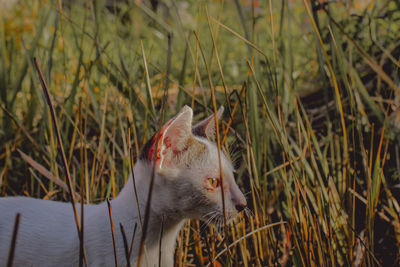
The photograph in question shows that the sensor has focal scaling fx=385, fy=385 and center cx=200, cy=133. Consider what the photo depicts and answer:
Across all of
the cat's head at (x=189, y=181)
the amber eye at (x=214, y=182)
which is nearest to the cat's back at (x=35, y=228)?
the cat's head at (x=189, y=181)

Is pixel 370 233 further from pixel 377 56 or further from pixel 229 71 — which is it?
pixel 229 71

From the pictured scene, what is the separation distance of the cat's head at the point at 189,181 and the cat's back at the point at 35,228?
29cm

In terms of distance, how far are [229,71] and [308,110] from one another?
116 centimetres

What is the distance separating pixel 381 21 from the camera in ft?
5.34

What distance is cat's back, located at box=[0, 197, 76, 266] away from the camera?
3.49 ft

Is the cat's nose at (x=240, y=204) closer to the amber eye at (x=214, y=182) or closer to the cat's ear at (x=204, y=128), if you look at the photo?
the amber eye at (x=214, y=182)

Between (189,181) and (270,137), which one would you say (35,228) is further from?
(270,137)

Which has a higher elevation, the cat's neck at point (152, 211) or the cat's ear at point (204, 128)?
the cat's ear at point (204, 128)

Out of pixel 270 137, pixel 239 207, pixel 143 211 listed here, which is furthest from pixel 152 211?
pixel 270 137

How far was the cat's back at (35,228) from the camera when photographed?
3.49 feet

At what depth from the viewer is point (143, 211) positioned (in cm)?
113

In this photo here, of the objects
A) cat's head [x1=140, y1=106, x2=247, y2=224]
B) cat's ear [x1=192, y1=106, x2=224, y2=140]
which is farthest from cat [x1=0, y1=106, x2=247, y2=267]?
cat's ear [x1=192, y1=106, x2=224, y2=140]

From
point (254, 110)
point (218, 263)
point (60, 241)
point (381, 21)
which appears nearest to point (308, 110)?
point (381, 21)

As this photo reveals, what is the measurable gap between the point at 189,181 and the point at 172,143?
0.40ft
